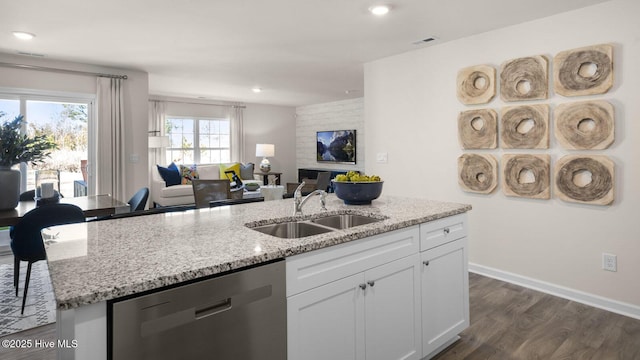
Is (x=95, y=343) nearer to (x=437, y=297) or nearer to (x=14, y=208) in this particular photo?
(x=437, y=297)

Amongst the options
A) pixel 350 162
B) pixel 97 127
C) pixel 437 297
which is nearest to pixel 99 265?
pixel 437 297

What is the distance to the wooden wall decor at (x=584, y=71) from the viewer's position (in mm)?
2705

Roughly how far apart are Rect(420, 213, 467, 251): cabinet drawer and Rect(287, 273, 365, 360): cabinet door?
0.54 meters

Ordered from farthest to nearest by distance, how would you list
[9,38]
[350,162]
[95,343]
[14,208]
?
[350,162] → [9,38] → [14,208] → [95,343]

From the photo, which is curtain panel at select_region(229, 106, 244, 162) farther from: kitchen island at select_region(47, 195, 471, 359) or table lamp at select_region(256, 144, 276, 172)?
kitchen island at select_region(47, 195, 471, 359)

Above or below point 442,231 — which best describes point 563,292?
below

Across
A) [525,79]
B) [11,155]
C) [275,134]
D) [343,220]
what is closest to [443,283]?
[343,220]

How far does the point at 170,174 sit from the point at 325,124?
376 cm

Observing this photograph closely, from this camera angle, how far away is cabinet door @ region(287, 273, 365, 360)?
1.41 m

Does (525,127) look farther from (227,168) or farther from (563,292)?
(227,168)

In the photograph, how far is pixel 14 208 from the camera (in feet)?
9.75

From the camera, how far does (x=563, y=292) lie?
3055mm

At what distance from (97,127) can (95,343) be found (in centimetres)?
467

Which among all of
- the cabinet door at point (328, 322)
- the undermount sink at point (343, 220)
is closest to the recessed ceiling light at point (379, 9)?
the undermount sink at point (343, 220)
